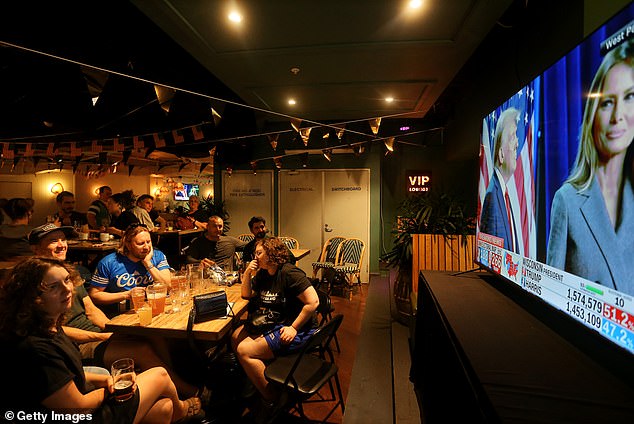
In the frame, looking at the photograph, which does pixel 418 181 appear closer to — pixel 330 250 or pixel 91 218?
pixel 330 250

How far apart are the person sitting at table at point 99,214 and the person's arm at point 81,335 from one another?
5153mm

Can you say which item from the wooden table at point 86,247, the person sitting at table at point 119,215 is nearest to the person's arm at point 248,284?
the wooden table at point 86,247

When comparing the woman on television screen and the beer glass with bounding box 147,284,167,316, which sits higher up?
the woman on television screen

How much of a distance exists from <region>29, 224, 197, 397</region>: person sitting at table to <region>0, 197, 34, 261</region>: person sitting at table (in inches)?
67.1

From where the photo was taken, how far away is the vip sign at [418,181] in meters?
6.78

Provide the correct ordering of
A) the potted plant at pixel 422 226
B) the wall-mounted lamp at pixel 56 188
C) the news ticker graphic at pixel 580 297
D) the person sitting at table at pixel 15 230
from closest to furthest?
the news ticker graphic at pixel 580 297 < the person sitting at table at pixel 15 230 < the potted plant at pixel 422 226 < the wall-mounted lamp at pixel 56 188

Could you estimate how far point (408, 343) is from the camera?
3580 mm

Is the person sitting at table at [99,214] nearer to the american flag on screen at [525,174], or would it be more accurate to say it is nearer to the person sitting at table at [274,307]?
the person sitting at table at [274,307]

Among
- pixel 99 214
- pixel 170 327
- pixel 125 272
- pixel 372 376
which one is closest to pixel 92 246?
pixel 99 214

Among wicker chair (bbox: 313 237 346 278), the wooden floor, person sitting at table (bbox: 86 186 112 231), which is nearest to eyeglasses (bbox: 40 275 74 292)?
the wooden floor

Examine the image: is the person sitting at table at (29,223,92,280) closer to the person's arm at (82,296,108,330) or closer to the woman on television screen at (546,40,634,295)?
the person's arm at (82,296,108,330)

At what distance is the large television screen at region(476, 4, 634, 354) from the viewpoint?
41.1 inches

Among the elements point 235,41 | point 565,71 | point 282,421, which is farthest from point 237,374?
point 235,41

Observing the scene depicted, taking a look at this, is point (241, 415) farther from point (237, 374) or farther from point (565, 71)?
point (565, 71)
